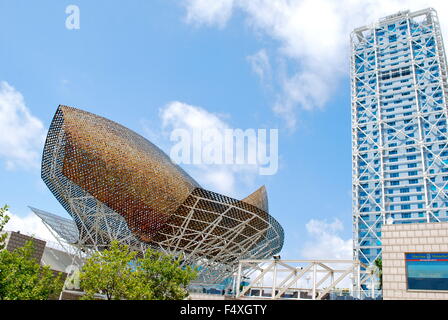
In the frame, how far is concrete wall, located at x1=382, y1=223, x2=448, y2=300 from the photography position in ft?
60.8

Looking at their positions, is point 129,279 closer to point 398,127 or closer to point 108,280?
point 108,280

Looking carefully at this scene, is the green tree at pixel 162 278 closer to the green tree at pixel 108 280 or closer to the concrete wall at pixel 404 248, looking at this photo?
the green tree at pixel 108 280

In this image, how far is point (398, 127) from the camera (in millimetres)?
92125

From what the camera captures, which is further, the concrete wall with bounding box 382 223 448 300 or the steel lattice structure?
the steel lattice structure

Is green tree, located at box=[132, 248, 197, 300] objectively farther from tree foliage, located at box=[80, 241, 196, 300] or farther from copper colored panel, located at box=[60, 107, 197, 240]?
copper colored panel, located at box=[60, 107, 197, 240]

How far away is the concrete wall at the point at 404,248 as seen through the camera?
18531mm

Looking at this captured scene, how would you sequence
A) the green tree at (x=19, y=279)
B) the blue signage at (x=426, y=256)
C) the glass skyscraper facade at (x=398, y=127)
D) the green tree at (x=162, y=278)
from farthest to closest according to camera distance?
the glass skyscraper facade at (x=398, y=127) < the green tree at (x=162, y=278) < the green tree at (x=19, y=279) < the blue signage at (x=426, y=256)

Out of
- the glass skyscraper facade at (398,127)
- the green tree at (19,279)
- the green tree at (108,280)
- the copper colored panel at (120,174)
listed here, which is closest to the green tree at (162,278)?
the green tree at (108,280)

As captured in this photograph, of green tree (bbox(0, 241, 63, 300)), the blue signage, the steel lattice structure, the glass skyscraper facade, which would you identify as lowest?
green tree (bbox(0, 241, 63, 300))

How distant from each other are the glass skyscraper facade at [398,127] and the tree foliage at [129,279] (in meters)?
64.2

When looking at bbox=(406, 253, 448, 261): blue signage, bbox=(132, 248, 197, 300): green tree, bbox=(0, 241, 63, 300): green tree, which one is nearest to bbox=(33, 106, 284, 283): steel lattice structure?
bbox=(132, 248, 197, 300): green tree

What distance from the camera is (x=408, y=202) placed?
84000 millimetres

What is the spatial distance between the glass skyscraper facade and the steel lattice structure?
48.0m
